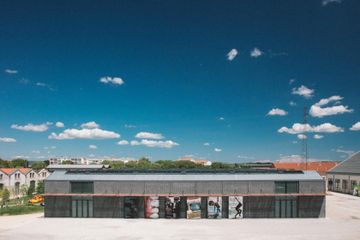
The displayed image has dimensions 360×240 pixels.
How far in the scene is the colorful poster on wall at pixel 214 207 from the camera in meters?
40.4

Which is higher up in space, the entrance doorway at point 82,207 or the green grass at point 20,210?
the entrance doorway at point 82,207

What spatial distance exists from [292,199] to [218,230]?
39.7 feet

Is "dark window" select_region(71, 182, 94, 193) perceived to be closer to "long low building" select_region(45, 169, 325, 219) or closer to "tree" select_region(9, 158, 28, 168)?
"long low building" select_region(45, 169, 325, 219)

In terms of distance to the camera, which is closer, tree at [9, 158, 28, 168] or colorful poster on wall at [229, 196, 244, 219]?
colorful poster on wall at [229, 196, 244, 219]

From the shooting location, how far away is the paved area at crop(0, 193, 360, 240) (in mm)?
32062

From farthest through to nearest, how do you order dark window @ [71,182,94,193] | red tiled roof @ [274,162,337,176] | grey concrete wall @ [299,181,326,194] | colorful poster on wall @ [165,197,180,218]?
red tiled roof @ [274,162,337,176] → dark window @ [71,182,94,193] → grey concrete wall @ [299,181,326,194] → colorful poster on wall @ [165,197,180,218]

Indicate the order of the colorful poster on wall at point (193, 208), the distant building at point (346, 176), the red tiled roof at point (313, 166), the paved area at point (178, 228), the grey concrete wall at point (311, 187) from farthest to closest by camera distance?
the red tiled roof at point (313, 166)
the distant building at point (346, 176)
the grey concrete wall at point (311, 187)
the colorful poster on wall at point (193, 208)
the paved area at point (178, 228)

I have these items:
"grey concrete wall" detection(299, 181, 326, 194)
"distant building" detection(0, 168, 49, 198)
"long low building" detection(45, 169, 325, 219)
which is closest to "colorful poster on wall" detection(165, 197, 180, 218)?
"long low building" detection(45, 169, 325, 219)

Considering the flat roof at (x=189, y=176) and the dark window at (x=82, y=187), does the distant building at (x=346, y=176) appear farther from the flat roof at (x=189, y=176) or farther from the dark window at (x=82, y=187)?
the dark window at (x=82, y=187)

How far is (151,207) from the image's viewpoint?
134 ft

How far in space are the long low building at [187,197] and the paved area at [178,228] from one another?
1.47 meters

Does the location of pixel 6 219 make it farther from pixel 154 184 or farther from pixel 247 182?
pixel 247 182

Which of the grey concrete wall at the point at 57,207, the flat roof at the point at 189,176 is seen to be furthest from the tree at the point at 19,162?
the flat roof at the point at 189,176

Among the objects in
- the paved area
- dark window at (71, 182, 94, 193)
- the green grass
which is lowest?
the green grass
